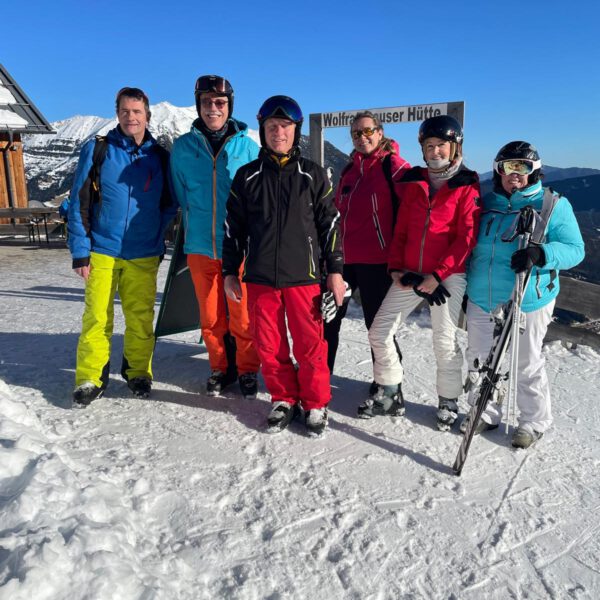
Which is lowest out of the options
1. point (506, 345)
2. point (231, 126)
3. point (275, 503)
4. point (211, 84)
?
point (275, 503)

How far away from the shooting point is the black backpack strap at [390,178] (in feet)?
12.1

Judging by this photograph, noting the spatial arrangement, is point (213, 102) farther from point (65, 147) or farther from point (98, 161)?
point (65, 147)

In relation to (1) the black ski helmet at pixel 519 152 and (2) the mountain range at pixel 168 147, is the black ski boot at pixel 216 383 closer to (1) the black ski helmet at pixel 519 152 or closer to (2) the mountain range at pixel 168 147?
(2) the mountain range at pixel 168 147

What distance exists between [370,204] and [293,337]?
110cm

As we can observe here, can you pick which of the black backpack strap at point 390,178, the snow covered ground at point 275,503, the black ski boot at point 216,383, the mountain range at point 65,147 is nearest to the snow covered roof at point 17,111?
the snow covered ground at point 275,503

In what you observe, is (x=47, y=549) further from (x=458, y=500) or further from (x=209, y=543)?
(x=458, y=500)

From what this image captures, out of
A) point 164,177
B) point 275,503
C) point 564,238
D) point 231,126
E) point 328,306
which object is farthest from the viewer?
point 164,177

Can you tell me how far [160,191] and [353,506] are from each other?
2.60m

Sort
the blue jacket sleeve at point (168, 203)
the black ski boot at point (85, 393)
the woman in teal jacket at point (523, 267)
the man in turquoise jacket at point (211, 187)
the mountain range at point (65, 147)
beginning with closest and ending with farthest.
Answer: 1. the woman in teal jacket at point (523, 267)
2. the man in turquoise jacket at point (211, 187)
3. the black ski boot at point (85, 393)
4. the blue jacket sleeve at point (168, 203)
5. the mountain range at point (65, 147)

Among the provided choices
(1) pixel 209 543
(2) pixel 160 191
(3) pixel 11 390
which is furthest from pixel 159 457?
(2) pixel 160 191

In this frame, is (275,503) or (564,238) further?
(564,238)

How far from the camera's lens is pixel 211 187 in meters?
3.77

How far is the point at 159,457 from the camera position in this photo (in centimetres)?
316

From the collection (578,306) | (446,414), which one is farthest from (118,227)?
(578,306)
